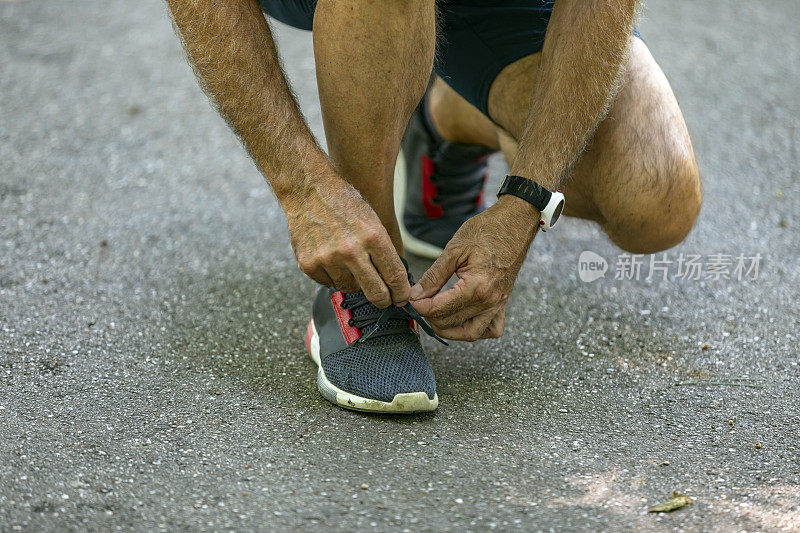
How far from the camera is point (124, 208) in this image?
2035mm

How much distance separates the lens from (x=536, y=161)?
126cm

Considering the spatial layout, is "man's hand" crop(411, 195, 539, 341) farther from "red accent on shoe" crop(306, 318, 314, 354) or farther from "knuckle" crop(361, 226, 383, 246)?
"red accent on shoe" crop(306, 318, 314, 354)

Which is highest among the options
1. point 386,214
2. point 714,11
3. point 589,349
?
point 386,214

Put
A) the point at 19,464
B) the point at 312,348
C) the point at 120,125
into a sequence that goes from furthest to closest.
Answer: the point at 120,125, the point at 312,348, the point at 19,464

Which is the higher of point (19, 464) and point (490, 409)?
point (19, 464)

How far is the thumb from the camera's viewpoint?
4.04 feet

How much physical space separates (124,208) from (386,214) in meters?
1.01

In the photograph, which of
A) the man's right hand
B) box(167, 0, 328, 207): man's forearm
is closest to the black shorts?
box(167, 0, 328, 207): man's forearm

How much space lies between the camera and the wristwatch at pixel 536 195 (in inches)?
48.9

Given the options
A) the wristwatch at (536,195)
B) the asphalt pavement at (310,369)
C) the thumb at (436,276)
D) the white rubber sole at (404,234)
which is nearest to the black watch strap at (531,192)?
the wristwatch at (536,195)

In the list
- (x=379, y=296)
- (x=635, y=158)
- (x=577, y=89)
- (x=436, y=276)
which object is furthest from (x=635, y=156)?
(x=379, y=296)

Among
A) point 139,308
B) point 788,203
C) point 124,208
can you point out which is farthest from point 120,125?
point 788,203

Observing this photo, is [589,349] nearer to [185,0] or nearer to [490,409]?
[490,409]

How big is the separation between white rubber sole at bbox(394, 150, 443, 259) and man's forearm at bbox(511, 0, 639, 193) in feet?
1.89
